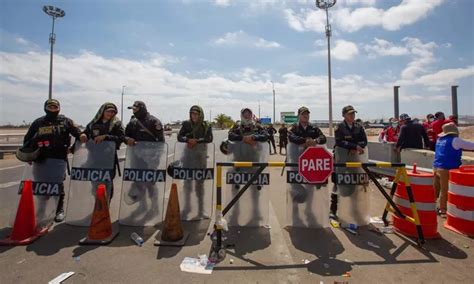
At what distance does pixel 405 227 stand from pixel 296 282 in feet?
8.91

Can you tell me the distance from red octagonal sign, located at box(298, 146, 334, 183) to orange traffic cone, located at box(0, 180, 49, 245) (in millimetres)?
4413

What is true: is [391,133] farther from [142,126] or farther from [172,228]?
[172,228]

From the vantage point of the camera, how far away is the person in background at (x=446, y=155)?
5.74m

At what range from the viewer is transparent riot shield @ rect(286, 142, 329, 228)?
5309mm

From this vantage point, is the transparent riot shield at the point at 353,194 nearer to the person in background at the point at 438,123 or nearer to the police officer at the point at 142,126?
the police officer at the point at 142,126

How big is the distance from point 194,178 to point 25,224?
9.27ft

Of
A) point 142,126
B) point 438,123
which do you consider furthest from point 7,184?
point 438,123

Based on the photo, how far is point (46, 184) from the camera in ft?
17.0

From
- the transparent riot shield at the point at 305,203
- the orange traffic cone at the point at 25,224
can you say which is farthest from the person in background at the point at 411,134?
the orange traffic cone at the point at 25,224

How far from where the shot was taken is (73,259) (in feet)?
12.8

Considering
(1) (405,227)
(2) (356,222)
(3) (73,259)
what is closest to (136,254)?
(3) (73,259)

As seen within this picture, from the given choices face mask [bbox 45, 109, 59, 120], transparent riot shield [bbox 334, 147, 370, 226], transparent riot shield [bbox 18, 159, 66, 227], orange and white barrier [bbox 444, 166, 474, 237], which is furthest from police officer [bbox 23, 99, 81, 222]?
orange and white barrier [bbox 444, 166, 474, 237]

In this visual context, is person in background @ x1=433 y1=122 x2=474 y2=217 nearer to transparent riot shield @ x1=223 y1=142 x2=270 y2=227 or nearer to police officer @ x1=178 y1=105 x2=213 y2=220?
transparent riot shield @ x1=223 y1=142 x2=270 y2=227

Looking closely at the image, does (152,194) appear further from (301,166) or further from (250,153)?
(301,166)
